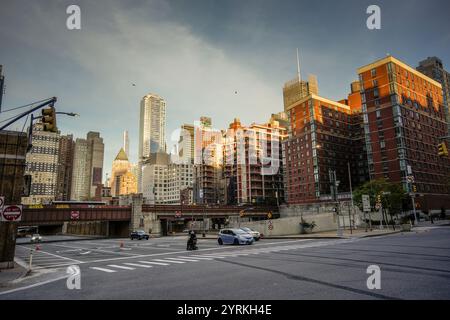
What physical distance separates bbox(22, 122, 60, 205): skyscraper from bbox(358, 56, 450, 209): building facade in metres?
154

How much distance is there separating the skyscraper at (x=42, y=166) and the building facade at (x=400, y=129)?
154 metres

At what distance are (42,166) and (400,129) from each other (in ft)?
561

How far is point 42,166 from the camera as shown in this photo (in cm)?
16938

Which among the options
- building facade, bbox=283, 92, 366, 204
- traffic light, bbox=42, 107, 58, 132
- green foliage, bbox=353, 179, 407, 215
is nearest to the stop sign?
traffic light, bbox=42, 107, 58, 132

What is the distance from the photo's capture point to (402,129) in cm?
8331

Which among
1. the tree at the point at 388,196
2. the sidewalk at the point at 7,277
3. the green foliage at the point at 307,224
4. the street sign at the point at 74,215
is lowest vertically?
the sidewalk at the point at 7,277

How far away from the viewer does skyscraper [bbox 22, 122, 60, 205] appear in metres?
165

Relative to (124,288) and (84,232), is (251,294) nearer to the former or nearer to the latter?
(124,288)

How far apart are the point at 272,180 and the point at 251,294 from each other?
439ft

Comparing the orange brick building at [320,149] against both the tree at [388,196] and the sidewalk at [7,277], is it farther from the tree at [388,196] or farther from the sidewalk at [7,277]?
the sidewalk at [7,277]

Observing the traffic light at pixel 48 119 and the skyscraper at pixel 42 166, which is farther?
the skyscraper at pixel 42 166

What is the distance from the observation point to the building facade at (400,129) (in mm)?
82938

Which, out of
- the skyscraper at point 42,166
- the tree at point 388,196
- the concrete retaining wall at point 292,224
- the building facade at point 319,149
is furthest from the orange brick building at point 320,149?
the skyscraper at point 42,166
